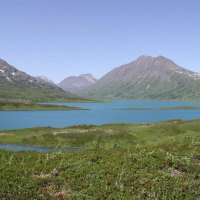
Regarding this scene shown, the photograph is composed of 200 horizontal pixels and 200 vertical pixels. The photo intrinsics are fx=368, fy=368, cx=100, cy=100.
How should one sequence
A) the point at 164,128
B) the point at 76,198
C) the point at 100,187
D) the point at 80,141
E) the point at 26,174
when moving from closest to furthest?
the point at 76,198 → the point at 100,187 → the point at 26,174 → the point at 80,141 → the point at 164,128

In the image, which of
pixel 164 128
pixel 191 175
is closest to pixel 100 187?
pixel 191 175

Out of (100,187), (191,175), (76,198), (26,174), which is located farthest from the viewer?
(191,175)

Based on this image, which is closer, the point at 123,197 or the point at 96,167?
the point at 123,197

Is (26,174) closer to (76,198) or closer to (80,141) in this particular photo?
(76,198)

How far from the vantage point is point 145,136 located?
299ft

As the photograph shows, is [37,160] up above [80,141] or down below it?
above

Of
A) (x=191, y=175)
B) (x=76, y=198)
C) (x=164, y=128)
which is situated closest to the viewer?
(x=76, y=198)

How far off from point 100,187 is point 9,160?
789cm

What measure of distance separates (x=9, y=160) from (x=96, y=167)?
6.19 meters

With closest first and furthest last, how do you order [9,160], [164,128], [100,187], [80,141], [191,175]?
[100,187], [191,175], [9,160], [80,141], [164,128]

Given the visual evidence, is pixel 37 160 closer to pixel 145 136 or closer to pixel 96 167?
pixel 96 167

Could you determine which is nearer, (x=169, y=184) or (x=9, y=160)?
(x=169, y=184)

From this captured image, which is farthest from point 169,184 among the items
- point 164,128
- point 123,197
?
point 164,128

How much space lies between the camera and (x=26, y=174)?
21.8 metres
